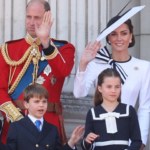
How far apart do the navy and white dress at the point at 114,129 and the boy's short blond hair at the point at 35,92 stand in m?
0.38

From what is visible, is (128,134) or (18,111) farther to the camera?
(18,111)

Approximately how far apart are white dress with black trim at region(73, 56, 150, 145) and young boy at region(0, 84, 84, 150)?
0.35m

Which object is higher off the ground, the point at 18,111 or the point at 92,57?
the point at 92,57

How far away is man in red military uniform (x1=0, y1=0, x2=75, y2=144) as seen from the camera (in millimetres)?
4402

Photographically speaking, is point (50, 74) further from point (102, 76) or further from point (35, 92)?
point (102, 76)

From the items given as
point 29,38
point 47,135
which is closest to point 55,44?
point 29,38

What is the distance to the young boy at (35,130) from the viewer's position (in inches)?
157

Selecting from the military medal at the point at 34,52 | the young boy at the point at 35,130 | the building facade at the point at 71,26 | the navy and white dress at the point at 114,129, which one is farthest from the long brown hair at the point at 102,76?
the building facade at the point at 71,26

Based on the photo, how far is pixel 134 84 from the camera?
4406 mm

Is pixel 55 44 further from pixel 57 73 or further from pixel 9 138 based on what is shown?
pixel 9 138

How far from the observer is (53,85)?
4.50 m

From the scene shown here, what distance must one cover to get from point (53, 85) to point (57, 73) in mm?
184

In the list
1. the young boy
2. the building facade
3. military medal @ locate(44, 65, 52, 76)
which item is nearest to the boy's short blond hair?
the young boy

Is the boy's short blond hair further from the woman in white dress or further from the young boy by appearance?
the woman in white dress
